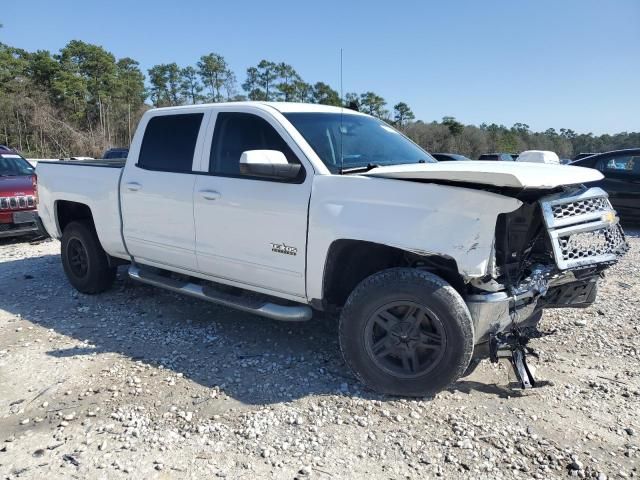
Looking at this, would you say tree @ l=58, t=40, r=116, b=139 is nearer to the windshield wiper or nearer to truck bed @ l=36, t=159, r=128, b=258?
truck bed @ l=36, t=159, r=128, b=258

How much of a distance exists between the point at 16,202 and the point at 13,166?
1.85 meters

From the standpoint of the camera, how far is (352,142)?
4.07 meters

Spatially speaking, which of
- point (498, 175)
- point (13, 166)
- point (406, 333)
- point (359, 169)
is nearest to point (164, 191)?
point (359, 169)

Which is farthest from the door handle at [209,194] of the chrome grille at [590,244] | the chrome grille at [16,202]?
the chrome grille at [16,202]

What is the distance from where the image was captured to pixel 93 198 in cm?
518

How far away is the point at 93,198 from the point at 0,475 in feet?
10.3

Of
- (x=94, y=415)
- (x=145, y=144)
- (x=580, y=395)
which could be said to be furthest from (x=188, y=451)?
(x=145, y=144)

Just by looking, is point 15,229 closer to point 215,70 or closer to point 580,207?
point 580,207

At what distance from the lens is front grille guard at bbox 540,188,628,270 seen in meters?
3.04

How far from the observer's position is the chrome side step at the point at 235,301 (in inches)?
146

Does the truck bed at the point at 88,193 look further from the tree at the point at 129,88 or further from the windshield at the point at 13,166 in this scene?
the tree at the point at 129,88

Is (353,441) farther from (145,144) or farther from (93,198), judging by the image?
(93,198)

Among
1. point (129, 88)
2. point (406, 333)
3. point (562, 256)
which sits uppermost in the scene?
point (129, 88)

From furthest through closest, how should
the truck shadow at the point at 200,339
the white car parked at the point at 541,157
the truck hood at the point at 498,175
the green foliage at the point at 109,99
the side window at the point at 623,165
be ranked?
the green foliage at the point at 109,99 → the side window at the point at 623,165 → the white car parked at the point at 541,157 → the truck shadow at the point at 200,339 → the truck hood at the point at 498,175
